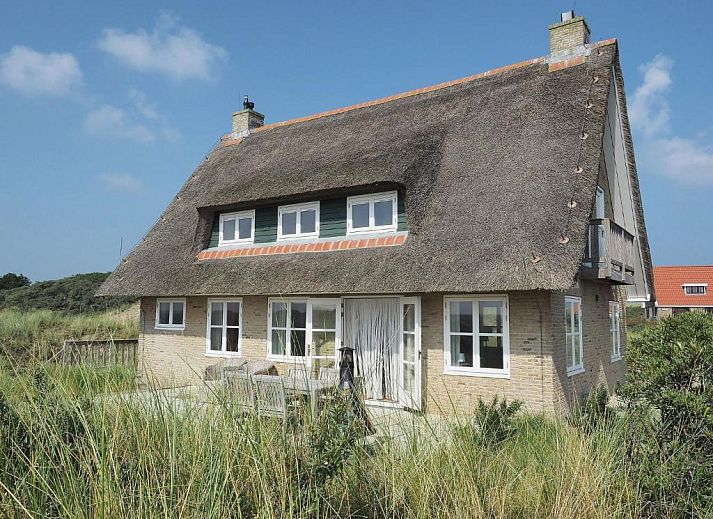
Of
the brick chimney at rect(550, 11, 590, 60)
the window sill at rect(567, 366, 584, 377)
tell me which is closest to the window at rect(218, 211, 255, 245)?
the window sill at rect(567, 366, 584, 377)

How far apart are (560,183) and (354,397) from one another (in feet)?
23.6

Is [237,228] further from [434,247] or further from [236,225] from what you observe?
[434,247]

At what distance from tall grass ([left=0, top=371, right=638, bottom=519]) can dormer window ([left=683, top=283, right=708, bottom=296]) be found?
44990 millimetres

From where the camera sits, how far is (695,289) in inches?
1661

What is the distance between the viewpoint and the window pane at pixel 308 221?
41.8 ft

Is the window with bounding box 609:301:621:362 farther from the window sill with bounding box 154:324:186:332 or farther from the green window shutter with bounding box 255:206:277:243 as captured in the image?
the window sill with bounding box 154:324:186:332

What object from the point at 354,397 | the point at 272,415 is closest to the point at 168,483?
the point at 272,415

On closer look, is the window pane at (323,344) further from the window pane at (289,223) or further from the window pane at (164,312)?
the window pane at (164,312)

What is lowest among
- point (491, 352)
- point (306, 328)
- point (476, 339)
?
point (491, 352)

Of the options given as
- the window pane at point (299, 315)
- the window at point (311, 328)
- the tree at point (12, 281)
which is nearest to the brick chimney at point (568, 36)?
the window at point (311, 328)

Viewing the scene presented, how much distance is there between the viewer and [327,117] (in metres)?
16.1

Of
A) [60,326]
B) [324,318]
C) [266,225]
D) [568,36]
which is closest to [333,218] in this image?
[266,225]

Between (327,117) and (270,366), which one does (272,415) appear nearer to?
(270,366)

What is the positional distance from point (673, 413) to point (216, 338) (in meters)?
11.0
